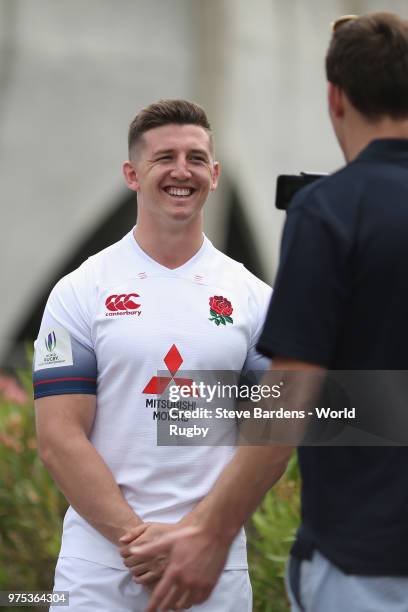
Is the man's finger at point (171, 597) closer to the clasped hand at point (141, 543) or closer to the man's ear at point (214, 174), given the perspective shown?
the clasped hand at point (141, 543)

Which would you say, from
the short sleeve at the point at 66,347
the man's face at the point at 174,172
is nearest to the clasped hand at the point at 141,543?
the short sleeve at the point at 66,347

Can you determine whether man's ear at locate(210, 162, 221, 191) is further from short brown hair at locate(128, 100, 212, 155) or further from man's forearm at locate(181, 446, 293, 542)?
man's forearm at locate(181, 446, 293, 542)

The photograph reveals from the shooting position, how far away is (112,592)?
3467 millimetres

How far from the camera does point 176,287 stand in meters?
3.73

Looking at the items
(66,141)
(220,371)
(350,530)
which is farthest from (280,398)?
(66,141)

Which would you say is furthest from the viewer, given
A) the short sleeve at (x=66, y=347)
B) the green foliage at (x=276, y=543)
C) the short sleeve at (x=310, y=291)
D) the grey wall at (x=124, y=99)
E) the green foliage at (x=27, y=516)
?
the grey wall at (x=124, y=99)

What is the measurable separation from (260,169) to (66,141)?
240cm

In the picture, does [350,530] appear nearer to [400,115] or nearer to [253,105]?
[400,115]

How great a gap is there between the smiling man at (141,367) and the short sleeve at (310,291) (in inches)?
44.8

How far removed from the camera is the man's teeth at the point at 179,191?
376 centimetres

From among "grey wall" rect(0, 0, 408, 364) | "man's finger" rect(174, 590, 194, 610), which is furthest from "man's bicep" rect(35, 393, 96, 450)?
"grey wall" rect(0, 0, 408, 364)

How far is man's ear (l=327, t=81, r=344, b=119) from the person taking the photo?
257 cm

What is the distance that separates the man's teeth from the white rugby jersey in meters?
0.27

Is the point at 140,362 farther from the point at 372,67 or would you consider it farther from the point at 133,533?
the point at 372,67
